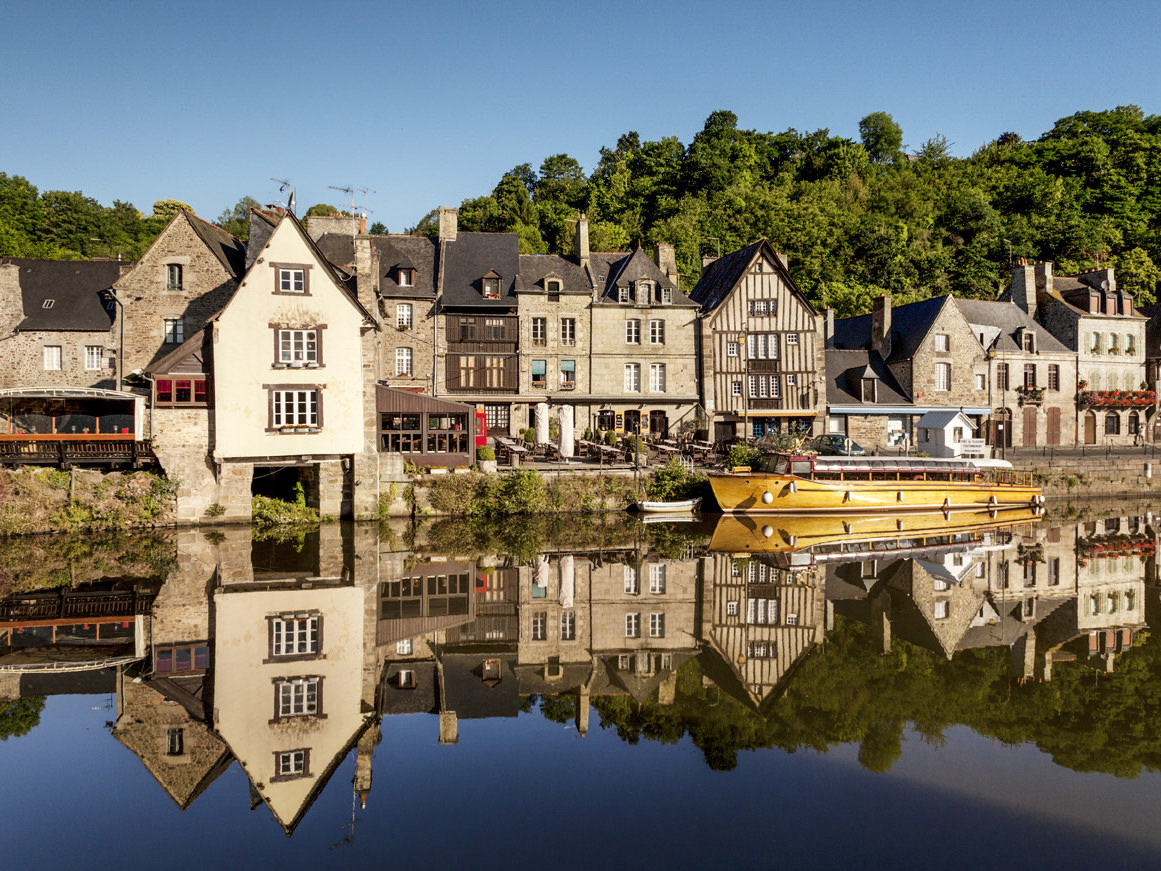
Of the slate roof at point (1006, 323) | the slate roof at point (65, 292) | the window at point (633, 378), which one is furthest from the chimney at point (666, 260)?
the slate roof at point (65, 292)

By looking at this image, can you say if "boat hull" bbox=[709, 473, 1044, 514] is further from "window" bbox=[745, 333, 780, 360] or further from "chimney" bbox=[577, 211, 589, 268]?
"chimney" bbox=[577, 211, 589, 268]

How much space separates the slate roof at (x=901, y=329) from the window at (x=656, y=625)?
2628 centimetres

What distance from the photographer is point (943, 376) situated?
1426 inches

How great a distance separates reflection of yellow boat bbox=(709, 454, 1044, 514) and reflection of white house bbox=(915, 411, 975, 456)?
3.90 metres

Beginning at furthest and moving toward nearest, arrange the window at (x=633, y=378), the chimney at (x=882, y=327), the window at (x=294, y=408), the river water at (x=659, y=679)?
the chimney at (x=882, y=327) → the window at (x=633, y=378) → the window at (x=294, y=408) → the river water at (x=659, y=679)

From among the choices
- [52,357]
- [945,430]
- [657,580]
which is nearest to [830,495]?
[945,430]

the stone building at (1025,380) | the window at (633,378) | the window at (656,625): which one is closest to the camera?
the window at (656,625)

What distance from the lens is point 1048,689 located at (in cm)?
1048

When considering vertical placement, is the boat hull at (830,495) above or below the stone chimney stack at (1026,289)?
below

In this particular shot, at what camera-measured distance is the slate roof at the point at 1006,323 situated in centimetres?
3759

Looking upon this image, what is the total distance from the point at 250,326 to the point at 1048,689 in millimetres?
20161

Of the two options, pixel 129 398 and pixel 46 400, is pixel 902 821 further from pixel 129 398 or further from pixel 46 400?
pixel 46 400

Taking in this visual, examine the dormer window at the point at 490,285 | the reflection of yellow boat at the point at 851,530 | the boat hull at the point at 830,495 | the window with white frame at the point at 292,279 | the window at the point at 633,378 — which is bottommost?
the reflection of yellow boat at the point at 851,530

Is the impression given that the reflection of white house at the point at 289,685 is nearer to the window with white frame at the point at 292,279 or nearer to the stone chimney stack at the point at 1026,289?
the window with white frame at the point at 292,279
